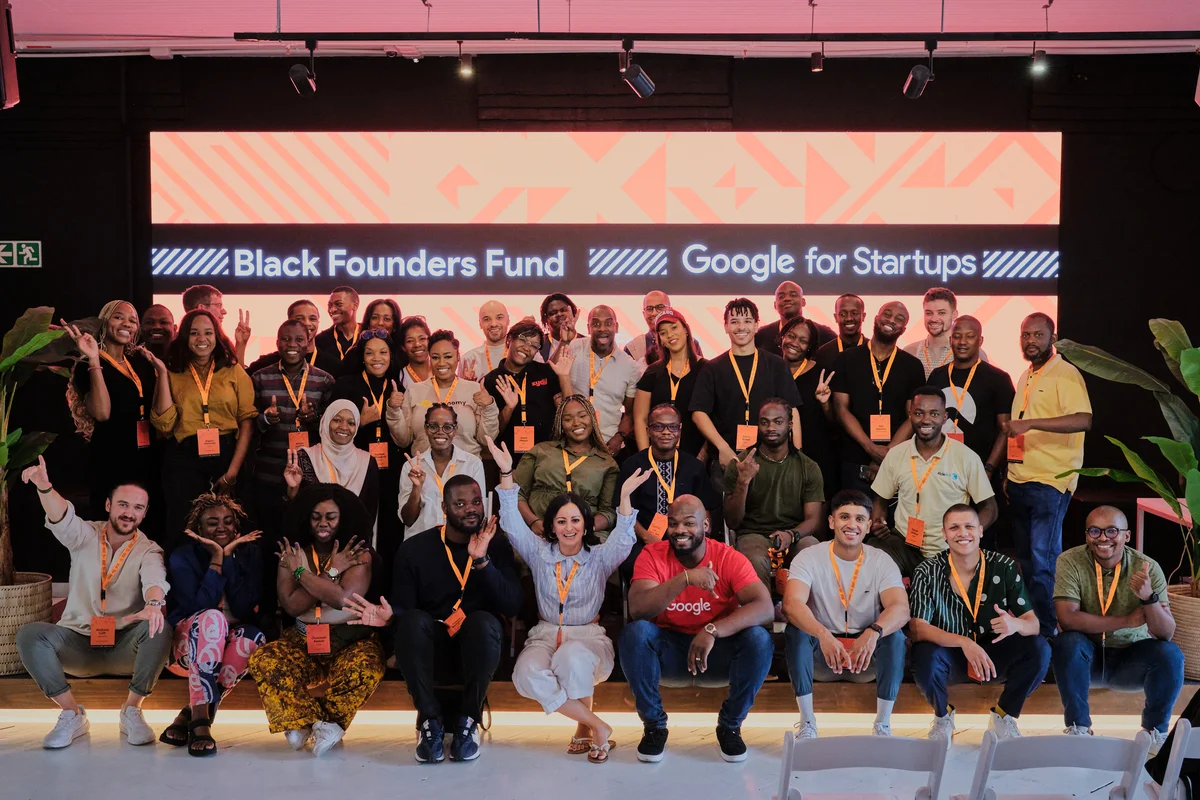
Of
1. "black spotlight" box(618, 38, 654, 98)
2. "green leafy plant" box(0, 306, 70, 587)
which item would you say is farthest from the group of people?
"black spotlight" box(618, 38, 654, 98)

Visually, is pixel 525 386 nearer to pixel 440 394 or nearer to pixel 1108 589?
pixel 440 394

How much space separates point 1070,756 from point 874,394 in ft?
10.8

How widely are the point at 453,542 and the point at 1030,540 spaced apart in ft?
9.54

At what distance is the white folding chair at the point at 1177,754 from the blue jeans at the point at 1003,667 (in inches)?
66.8

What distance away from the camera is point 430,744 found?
14.5ft

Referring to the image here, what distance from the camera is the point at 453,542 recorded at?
4746mm

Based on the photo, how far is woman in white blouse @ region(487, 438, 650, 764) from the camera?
14.9ft

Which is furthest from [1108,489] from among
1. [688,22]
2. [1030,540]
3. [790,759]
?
[790,759]

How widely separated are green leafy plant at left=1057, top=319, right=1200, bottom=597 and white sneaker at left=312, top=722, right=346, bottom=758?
11.4ft

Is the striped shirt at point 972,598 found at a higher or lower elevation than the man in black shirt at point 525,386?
lower

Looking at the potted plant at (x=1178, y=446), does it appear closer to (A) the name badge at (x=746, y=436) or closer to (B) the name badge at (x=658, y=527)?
(A) the name badge at (x=746, y=436)

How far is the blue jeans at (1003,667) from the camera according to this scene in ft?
14.7

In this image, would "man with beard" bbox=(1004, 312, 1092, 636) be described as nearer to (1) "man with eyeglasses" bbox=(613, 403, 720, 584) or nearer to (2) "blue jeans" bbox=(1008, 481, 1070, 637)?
(2) "blue jeans" bbox=(1008, 481, 1070, 637)

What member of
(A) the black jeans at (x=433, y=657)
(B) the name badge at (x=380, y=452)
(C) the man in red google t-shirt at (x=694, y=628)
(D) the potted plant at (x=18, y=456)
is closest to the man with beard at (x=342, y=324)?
(B) the name badge at (x=380, y=452)
